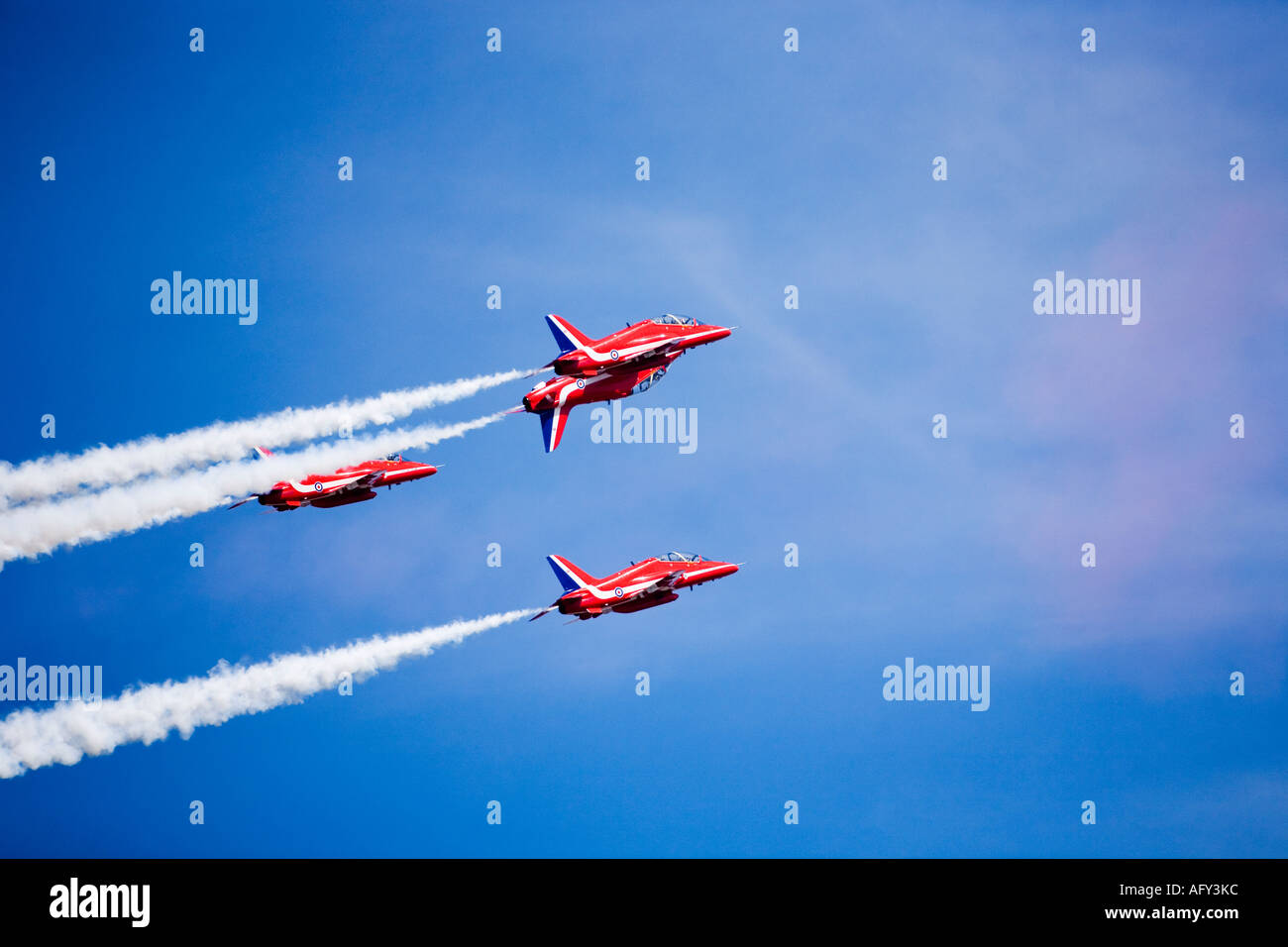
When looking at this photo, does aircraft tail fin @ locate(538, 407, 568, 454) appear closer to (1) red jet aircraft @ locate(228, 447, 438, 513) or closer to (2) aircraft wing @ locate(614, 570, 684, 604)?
(1) red jet aircraft @ locate(228, 447, 438, 513)

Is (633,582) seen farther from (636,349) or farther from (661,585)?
(636,349)

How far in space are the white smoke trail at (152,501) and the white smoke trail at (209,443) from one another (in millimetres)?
797

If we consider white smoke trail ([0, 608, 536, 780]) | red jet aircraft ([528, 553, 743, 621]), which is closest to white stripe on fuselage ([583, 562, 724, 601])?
red jet aircraft ([528, 553, 743, 621])

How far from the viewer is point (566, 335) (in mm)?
90500

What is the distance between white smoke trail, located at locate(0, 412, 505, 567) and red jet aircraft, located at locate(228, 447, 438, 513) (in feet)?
3.76

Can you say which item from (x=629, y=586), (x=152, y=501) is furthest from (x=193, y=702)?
(x=629, y=586)

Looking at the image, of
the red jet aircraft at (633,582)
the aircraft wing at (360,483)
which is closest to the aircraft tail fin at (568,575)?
the red jet aircraft at (633,582)

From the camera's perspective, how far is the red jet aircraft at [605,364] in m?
89.6

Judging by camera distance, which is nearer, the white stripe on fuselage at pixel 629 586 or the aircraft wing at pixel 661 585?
the white stripe on fuselage at pixel 629 586

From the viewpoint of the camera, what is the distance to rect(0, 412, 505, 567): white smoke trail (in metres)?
89.6

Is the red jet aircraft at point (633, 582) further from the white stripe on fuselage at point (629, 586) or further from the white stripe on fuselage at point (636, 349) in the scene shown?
the white stripe on fuselage at point (636, 349)
